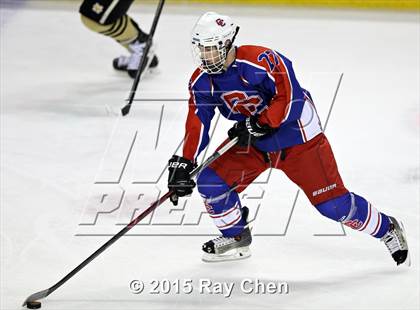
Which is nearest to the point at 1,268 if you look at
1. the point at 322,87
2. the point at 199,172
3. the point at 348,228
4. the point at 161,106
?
the point at 199,172

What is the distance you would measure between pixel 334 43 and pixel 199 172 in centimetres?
279

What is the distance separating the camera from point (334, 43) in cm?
606

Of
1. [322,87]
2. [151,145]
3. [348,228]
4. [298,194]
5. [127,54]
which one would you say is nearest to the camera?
[348,228]

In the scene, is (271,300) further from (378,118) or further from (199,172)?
(378,118)

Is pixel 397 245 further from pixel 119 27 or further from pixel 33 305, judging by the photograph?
pixel 119 27

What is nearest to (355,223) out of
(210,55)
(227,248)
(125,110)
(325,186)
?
(325,186)

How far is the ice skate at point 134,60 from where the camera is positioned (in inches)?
222

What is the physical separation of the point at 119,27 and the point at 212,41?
2.39 metres

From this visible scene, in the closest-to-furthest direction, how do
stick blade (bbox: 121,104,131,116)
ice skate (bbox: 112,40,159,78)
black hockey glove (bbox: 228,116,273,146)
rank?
black hockey glove (bbox: 228,116,273,146)
stick blade (bbox: 121,104,131,116)
ice skate (bbox: 112,40,159,78)

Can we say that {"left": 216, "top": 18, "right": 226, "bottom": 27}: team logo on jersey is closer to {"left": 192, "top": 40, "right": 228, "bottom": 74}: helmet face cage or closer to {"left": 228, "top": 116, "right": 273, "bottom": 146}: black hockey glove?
{"left": 192, "top": 40, "right": 228, "bottom": 74}: helmet face cage

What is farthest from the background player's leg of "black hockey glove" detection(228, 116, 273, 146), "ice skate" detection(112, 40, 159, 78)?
"ice skate" detection(112, 40, 159, 78)

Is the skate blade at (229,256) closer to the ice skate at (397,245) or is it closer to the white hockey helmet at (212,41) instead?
the ice skate at (397,245)

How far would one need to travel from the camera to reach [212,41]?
326 centimetres

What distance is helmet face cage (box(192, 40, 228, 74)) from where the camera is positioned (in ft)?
10.7
